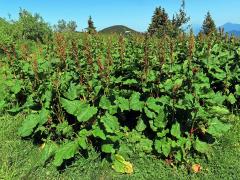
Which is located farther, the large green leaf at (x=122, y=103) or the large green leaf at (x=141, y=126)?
the large green leaf at (x=141, y=126)

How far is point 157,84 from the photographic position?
5555 mm

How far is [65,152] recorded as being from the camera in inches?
192

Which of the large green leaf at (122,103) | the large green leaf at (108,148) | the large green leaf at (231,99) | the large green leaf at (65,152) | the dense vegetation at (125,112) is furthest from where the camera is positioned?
the large green leaf at (231,99)

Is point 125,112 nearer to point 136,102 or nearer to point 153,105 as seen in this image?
point 136,102

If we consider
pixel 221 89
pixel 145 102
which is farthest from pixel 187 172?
pixel 221 89

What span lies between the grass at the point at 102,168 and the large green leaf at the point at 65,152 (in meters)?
0.26

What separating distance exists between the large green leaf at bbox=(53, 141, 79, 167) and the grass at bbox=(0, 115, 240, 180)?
0.26 m

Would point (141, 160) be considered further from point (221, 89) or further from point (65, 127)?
point (221, 89)

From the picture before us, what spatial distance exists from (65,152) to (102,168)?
0.55m

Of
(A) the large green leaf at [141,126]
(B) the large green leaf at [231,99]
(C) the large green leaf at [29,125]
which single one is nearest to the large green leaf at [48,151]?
(C) the large green leaf at [29,125]

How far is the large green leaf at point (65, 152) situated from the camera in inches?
189

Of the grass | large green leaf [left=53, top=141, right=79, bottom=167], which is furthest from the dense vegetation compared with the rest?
the grass

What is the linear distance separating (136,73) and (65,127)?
1.27 meters

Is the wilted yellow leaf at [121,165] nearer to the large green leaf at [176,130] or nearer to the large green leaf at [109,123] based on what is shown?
the large green leaf at [109,123]
